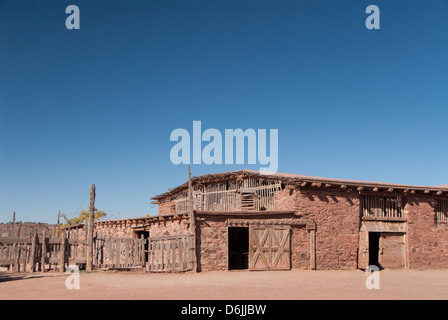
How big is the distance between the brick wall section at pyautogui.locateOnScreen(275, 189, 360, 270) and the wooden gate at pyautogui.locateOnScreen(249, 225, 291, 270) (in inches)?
58.2

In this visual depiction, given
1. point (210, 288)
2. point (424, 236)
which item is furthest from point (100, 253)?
point (424, 236)

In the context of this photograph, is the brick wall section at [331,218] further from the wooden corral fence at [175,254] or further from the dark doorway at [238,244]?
the wooden corral fence at [175,254]

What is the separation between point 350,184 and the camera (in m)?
20.7

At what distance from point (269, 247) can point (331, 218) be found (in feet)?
11.9

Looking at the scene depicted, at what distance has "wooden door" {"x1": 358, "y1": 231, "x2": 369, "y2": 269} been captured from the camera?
815 inches

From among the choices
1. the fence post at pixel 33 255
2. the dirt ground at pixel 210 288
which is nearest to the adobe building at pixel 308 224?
the dirt ground at pixel 210 288

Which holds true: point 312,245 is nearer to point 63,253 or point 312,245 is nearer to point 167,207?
point 63,253

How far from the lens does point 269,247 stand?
19109 mm

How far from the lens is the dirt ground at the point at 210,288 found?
1112cm

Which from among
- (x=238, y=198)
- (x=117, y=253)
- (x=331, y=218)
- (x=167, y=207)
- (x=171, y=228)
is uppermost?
(x=238, y=198)

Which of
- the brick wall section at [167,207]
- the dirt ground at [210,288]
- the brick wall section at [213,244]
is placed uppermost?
the brick wall section at [167,207]

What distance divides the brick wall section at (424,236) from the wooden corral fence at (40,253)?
1633 cm

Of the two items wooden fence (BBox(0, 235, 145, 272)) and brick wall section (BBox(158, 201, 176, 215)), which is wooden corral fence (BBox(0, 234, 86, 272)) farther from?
brick wall section (BBox(158, 201, 176, 215))
